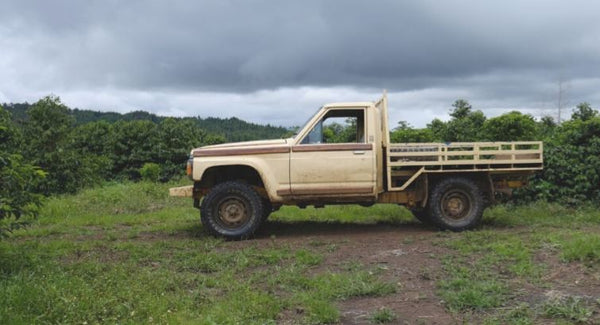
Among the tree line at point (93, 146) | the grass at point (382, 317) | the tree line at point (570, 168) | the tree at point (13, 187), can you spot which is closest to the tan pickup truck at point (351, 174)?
the tree line at point (570, 168)

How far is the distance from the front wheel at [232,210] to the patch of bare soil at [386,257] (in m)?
0.32

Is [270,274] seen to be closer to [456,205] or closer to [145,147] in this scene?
[456,205]

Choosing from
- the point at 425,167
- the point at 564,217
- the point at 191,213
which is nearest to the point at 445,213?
the point at 425,167

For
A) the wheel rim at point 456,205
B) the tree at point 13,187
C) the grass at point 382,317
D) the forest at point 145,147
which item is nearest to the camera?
the grass at point 382,317

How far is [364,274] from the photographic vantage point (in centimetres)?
631

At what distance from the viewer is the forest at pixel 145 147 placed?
28.2 feet

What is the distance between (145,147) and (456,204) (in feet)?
44.5

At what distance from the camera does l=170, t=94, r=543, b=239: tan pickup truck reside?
343 inches

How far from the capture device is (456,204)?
9180 millimetres

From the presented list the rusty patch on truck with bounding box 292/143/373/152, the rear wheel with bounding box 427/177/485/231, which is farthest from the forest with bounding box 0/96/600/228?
the rusty patch on truck with bounding box 292/143/373/152

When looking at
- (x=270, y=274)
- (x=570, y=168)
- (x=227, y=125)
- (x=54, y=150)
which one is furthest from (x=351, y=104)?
(x=227, y=125)

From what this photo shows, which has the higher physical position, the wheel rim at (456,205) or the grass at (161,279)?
the wheel rim at (456,205)

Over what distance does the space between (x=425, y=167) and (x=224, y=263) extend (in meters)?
3.53

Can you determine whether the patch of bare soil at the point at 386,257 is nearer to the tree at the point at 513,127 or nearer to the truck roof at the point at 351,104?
the truck roof at the point at 351,104
